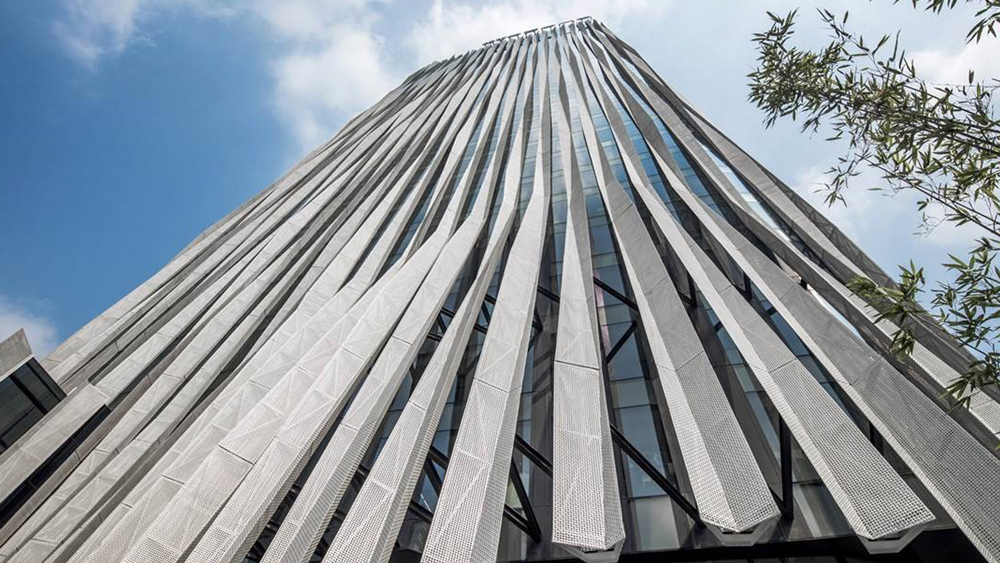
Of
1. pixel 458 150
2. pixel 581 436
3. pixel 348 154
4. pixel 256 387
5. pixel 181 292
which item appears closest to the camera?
pixel 581 436

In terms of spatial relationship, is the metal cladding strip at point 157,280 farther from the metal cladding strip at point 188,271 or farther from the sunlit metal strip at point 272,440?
the sunlit metal strip at point 272,440

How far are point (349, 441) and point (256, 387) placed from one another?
2.96 metres

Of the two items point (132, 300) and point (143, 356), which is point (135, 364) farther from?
point (132, 300)

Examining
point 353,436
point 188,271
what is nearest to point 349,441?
point 353,436

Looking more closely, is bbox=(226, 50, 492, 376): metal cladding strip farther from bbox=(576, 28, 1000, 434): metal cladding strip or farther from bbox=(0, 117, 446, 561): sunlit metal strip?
bbox=(576, 28, 1000, 434): metal cladding strip

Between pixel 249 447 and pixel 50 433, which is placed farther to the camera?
pixel 50 433

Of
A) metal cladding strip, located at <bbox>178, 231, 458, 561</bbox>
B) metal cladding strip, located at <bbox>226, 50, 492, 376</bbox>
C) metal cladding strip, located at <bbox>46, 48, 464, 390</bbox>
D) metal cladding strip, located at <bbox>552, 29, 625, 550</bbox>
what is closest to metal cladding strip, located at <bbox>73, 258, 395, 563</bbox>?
metal cladding strip, located at <bbox>178, 231, 458, 561</bbox>

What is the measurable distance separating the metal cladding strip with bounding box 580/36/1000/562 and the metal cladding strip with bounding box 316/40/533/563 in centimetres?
531

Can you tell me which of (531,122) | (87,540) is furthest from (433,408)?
(531,122)

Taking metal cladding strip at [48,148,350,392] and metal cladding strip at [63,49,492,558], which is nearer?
metal cladding strip at [63,49,492,558]

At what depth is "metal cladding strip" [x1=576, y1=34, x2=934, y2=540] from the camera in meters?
4.59

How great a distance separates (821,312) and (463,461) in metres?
5.45

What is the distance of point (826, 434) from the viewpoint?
17.8 feet

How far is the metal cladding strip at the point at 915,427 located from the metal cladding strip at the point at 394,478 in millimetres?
5313
